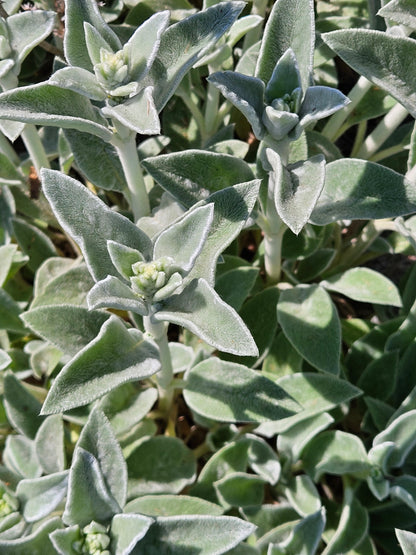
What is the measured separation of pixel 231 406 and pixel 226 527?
0.33 meters

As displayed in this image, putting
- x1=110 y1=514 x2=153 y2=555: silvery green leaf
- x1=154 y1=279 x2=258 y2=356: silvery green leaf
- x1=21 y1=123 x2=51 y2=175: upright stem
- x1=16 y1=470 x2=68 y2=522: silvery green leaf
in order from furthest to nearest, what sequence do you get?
x1=21 y1=123 x2=51 y2=175: upright stem < x1=16 y1=470 x2=68 y2=522: silvery green leaf < x1=110 y1=514 x2=153 y2=555: silvery green leaf < x1=154 y1=279 x2=258 y2=356: silvery green leaf

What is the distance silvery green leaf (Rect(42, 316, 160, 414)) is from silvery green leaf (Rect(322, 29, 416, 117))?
80 centimetres

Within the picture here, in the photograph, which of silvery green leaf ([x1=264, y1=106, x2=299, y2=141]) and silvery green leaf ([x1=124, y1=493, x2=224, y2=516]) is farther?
silvery green leaf ([x1=124, y1=493, x2=224, y2=516])

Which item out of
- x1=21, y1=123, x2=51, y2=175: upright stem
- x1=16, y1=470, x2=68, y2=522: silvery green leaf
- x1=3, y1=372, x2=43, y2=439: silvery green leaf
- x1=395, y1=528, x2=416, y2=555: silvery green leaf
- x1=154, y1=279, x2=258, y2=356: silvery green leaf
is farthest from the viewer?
x1=21, y1=123, x2=51, y2=175: upright stem

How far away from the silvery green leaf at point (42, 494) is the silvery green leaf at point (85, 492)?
12cm

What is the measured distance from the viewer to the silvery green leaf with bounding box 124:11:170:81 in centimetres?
144

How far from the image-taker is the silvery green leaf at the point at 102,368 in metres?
1.30

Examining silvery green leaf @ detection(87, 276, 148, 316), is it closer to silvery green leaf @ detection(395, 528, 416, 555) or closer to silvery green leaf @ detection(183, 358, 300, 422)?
silvery green leaf @ detection(183, 358, 300, 422)

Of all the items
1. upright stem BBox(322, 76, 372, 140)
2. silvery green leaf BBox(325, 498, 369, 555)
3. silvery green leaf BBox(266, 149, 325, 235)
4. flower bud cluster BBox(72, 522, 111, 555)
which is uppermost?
silvery green leaf BBox(266, 149, 325, 235)

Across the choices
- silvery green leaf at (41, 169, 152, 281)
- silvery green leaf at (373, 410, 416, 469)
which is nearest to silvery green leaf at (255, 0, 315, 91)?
silvery green leaf at (41, 169, 152, 281)

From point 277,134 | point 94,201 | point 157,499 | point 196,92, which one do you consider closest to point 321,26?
point 196,92

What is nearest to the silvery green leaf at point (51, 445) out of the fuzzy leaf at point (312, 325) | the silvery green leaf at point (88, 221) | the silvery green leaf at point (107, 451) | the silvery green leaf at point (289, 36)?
the silvery green leaf at point (107, 451)

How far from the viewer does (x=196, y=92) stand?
7.62 feet

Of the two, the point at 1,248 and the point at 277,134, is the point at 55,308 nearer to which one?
the point at 1,248
